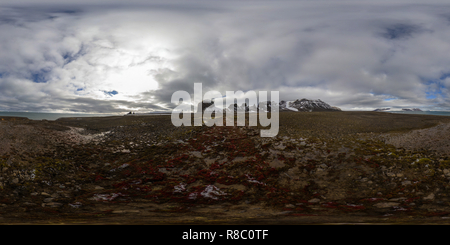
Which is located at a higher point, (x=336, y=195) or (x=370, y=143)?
(x=370, y=143)

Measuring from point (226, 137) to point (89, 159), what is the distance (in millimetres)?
12464

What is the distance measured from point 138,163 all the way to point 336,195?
13.8m

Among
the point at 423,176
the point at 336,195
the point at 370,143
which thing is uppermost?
the point at 370,143

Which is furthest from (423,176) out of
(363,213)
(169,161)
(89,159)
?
(89,159)

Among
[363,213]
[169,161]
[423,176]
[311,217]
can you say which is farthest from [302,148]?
[169,161]

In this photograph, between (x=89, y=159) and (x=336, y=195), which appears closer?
(x=336, y=195)

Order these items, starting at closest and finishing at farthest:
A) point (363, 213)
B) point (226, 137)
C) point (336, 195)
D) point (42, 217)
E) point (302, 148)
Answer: point (42, 217)
point (363, 213)
point (336, 195)
point (302, 148)
point (226, 137)

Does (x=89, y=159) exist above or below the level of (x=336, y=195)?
above

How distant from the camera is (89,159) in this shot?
1499cm

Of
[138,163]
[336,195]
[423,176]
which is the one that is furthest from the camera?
[138,163]

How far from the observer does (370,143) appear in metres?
17.3

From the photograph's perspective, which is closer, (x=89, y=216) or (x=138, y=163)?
(x=89, y=216)

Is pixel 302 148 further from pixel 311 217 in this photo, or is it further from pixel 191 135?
pixel 191 135

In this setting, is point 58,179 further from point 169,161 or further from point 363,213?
point 363,213
